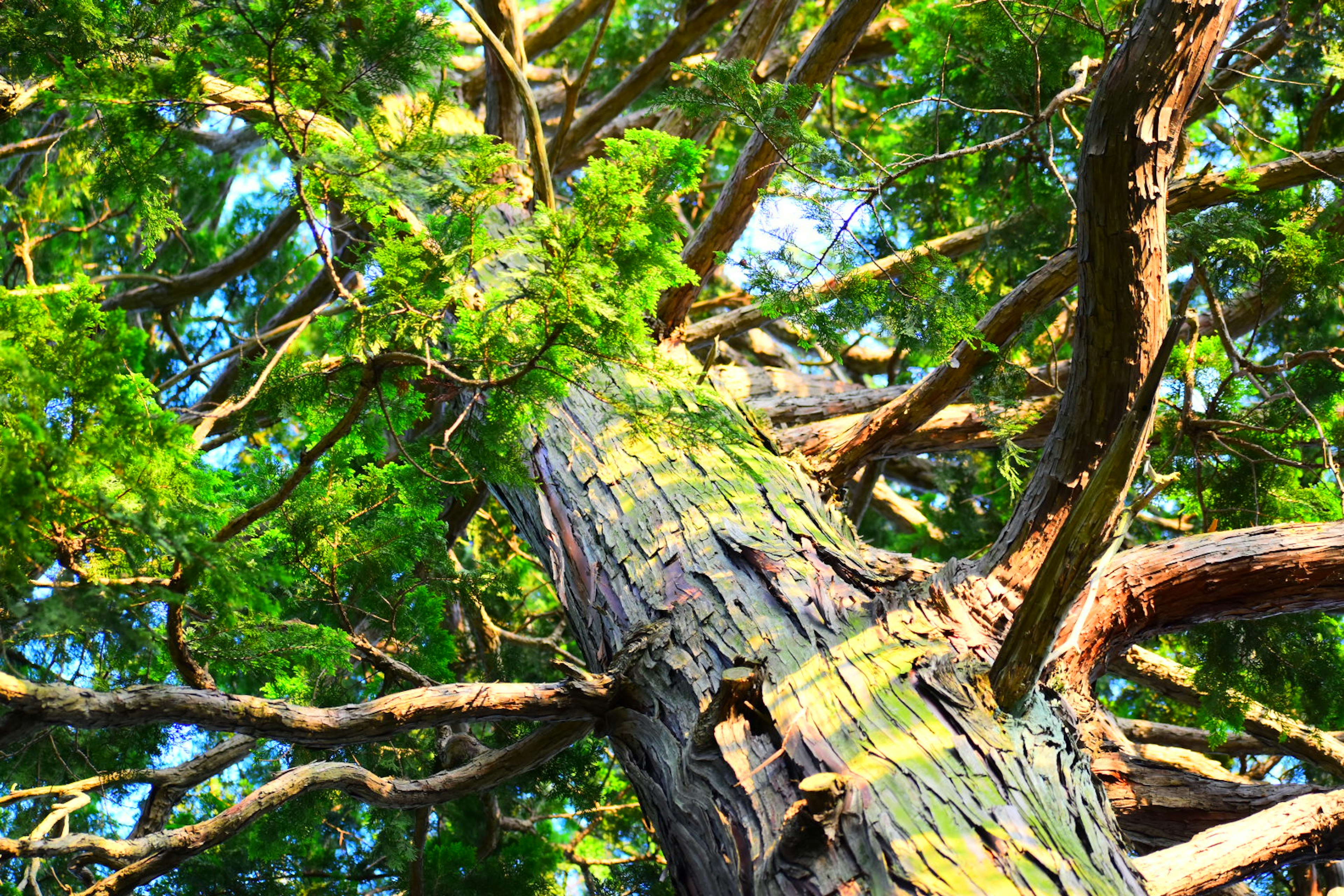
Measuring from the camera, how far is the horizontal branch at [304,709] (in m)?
1.96

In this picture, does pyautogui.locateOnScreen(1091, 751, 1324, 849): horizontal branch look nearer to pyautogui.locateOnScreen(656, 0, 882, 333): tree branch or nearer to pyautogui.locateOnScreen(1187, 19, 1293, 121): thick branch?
pyautogui.locateOnScreen(656, 0, 882, 333): tree branch

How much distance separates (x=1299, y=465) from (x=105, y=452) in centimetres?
380

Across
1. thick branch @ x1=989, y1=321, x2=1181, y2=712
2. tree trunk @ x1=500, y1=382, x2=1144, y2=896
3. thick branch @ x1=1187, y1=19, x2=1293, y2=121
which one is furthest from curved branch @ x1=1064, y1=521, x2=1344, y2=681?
thick branch @ x1=1187, y1=19, x2=1293, y2=121

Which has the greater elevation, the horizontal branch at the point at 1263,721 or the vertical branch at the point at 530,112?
the vertical branch at the point at 530,112

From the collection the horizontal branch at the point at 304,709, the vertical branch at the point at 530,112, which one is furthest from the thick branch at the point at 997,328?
the horizontal branch at the point at 304,709

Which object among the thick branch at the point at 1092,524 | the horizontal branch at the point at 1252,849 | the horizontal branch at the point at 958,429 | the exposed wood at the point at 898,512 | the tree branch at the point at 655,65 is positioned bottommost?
the horizontal branch at the point at 1252,849

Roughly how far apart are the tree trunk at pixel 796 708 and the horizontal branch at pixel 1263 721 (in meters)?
1.46

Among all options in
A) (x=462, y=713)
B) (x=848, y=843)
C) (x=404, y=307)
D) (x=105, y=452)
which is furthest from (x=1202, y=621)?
(x=105, y=452)

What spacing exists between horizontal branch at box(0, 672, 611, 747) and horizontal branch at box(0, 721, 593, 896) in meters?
0.16

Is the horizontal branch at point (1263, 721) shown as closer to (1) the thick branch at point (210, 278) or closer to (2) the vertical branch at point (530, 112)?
(2) the vertical branch at point (530, 112)

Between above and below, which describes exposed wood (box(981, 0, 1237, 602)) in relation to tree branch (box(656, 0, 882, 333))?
below

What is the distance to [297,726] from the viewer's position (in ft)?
7.59

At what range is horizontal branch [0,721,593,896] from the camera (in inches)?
83.4

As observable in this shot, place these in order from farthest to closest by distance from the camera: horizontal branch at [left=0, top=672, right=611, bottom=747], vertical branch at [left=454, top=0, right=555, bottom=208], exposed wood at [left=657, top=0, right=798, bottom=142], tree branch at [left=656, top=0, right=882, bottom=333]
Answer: exposed wood at [left=657, top=0, right=798, bottom=142] → tree branch at [left=656, top=0, right=882, bottom=333] → vertical branch at [left=454, top=0, right=555, bottom=208] → horizontal branch at [left=0, top=672, right=611, bottom=747]
